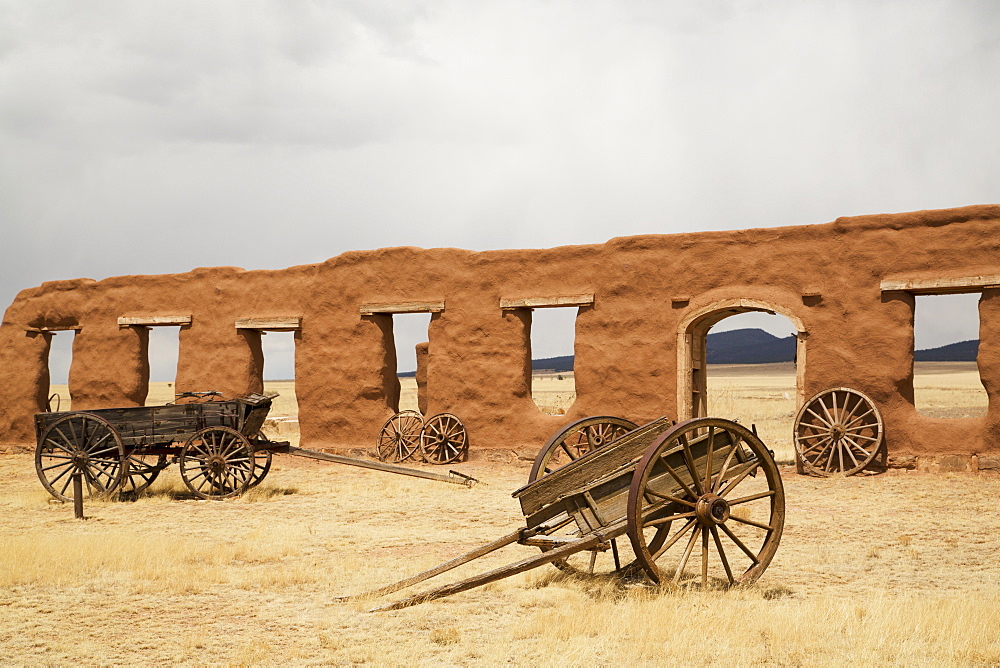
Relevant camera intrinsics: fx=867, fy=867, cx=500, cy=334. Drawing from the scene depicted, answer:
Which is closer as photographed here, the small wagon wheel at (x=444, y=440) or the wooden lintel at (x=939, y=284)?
the wooden lintel at (x=939, y=284)

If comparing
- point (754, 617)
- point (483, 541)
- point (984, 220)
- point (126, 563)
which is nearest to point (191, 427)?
point (126, 563)

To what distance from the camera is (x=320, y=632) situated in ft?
18.0

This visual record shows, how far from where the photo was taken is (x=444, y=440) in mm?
15289

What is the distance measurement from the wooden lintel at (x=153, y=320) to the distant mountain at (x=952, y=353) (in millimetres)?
113811

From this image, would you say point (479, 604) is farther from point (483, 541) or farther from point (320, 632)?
point (483, 541)

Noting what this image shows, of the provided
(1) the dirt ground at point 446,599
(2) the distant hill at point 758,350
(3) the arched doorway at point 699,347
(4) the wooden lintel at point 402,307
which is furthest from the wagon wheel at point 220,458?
→ (2) the distant hill at point 758,350

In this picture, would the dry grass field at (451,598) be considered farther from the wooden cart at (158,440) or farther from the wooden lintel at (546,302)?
the wooden lintel at (546,302)

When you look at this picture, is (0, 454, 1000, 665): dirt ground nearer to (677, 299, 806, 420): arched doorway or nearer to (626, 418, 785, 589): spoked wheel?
(626, 418, 785, 589): spoked wheel

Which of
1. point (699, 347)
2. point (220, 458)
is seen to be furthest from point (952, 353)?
point (220, 458)

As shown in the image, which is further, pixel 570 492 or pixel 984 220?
pixel 984 220

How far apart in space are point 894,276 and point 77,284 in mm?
15967

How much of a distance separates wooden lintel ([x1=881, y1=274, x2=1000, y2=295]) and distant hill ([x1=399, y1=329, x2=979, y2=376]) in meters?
111

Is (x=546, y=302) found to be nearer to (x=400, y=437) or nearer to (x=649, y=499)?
(x=400, y=437)

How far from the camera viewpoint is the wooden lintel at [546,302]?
14.6 m
